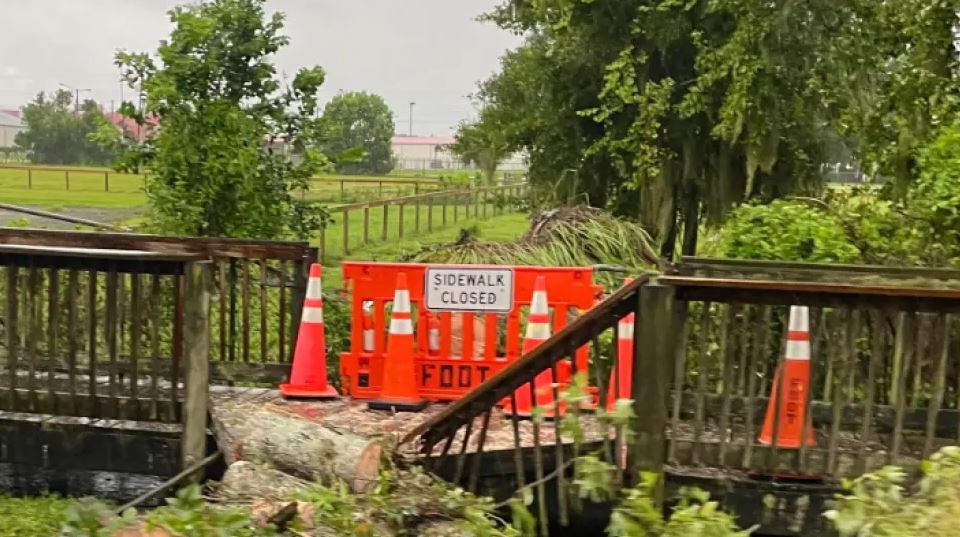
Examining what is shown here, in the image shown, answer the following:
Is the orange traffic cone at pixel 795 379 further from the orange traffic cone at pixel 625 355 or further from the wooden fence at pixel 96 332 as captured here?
the wooden fence at pixel 96 332

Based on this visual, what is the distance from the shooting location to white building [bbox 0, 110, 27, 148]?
80113 millimetres

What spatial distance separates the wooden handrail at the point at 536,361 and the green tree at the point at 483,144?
517 inches

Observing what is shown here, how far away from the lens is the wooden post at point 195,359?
509 centimetres

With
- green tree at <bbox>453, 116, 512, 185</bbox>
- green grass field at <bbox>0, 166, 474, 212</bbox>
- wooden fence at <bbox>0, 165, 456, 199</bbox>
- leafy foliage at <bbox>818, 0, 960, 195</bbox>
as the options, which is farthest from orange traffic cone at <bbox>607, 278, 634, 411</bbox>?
wooden fence at <bbox>0, 165, 456, 199</bbox>

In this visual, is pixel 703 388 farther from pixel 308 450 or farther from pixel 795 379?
pixel 308 450

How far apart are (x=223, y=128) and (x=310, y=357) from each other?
300 centimetres

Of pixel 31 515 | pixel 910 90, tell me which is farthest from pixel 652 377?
pixel 910 90

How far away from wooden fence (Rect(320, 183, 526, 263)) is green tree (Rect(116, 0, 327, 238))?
7645mm

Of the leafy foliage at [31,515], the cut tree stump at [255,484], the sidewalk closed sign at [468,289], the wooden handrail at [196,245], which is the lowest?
the leafy foliage at [31,515]

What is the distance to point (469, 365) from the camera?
671 cm

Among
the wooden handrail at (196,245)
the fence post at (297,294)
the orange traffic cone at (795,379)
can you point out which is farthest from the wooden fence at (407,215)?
the orange traffic cone at (795,379)

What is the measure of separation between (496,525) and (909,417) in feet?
8.52

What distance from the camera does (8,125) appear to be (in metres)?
83.8

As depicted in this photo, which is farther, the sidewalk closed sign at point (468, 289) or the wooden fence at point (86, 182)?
the wooden fence at point (86, 182)
